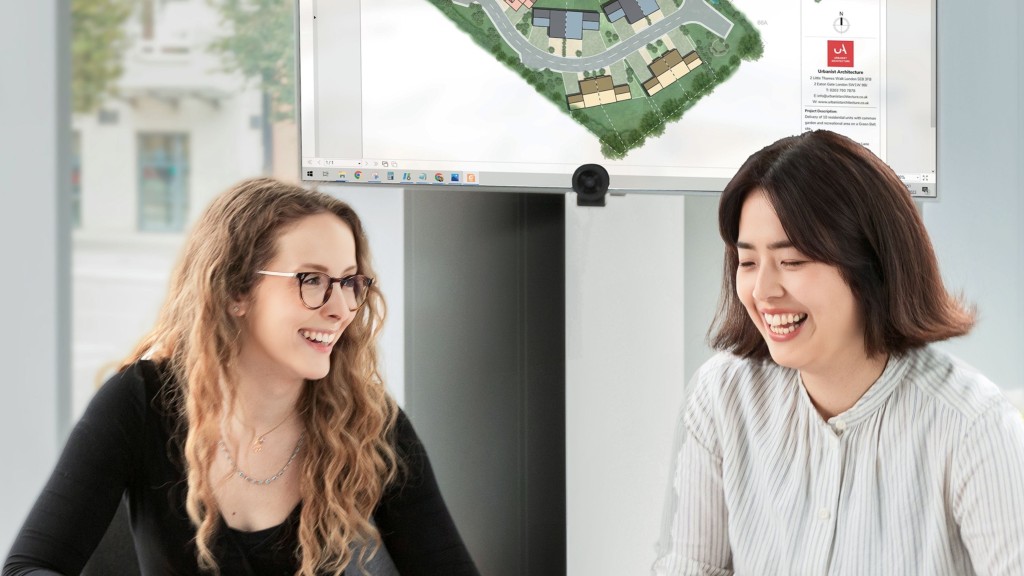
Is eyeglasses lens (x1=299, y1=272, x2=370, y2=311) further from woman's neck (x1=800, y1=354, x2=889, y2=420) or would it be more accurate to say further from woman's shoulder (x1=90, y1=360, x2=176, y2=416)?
woman's neck (x1=800, y1=354, x2=889, y2=420)

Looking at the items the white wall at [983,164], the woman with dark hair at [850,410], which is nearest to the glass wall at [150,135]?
the woman with dark hair at [850,410]

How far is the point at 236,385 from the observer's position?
4.99 ft

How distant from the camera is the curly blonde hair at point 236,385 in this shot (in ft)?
4.88

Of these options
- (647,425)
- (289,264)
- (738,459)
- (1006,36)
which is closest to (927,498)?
(738,459)

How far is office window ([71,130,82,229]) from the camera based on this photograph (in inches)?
82.4

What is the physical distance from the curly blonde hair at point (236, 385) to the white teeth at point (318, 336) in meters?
0.10

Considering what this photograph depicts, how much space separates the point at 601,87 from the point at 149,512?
44.7 inches

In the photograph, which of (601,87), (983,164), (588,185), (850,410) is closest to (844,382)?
(850,410)

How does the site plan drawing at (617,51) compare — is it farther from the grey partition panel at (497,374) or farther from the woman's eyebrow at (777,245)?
the woman's eyebrow at (777,245)

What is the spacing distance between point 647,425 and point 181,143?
1190 millimetres

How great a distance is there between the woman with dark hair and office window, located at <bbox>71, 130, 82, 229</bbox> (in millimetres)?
1367

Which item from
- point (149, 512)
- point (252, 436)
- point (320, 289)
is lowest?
point (149, 512)

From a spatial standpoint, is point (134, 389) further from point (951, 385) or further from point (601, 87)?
point (951, 385)

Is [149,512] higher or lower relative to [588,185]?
lower
